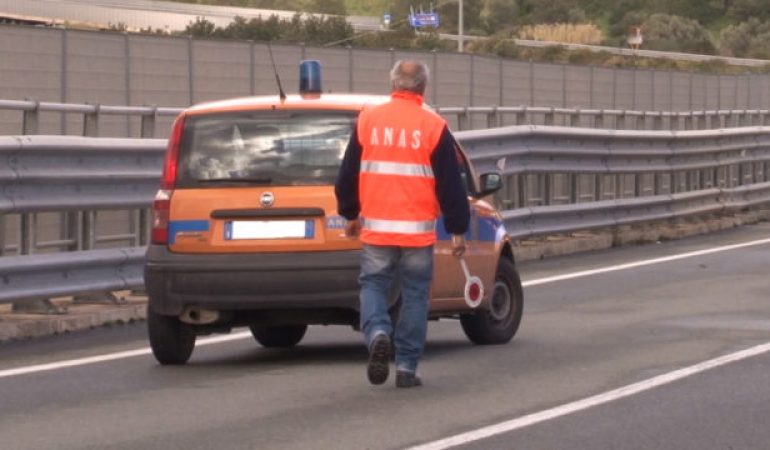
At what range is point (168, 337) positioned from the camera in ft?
37.0

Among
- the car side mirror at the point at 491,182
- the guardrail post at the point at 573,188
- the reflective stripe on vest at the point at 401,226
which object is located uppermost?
the car side mirror at the point at 491,182

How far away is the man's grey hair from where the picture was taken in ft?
32.8

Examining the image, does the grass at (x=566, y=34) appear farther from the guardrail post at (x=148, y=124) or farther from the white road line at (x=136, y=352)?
the guardrail post at (x=148, y=124)

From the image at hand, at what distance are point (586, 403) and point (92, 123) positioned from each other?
6.69 m

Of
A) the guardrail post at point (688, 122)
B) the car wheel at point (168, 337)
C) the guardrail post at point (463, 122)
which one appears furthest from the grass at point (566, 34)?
the car wheel at point (168, 337)

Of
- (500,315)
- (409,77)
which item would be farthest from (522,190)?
(409,77)

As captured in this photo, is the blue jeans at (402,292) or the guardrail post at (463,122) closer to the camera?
the blue jeans at (402,292)


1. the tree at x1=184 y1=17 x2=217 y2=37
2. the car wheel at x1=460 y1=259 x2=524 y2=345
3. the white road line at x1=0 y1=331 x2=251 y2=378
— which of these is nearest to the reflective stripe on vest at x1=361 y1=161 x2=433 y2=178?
the car wheel at x1=460 y1=259 x2=524 y2=345

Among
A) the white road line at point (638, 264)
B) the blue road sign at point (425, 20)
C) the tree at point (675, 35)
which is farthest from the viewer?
the tree at point (675, 35)

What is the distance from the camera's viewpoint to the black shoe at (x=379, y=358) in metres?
9.81

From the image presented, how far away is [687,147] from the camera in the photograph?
79.4ft

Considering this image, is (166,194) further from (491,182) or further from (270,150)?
(491,182)

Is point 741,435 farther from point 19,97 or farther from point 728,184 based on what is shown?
point 728,184

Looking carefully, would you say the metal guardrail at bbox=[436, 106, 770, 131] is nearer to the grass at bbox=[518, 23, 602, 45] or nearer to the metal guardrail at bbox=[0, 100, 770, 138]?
the metal guardrail at bbox=[0, 100, 770, 138]
